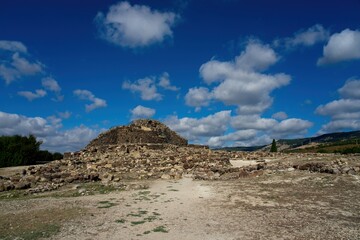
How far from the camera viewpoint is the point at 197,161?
2120 centimetres

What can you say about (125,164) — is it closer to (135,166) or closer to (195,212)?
(135,166)

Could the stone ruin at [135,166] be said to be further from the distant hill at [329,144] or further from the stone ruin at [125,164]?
the distant hill at [329,144]

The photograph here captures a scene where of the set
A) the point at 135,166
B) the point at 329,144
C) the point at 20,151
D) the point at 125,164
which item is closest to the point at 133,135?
the point at 125,164

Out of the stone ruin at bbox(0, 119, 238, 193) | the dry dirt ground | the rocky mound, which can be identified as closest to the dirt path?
the dry dirt ground

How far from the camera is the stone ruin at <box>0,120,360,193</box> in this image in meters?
15.9

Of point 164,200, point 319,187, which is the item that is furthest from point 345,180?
point 164,200

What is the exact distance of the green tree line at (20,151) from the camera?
90.8 feet

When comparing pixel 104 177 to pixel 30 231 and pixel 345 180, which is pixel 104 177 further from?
pixel 345 180

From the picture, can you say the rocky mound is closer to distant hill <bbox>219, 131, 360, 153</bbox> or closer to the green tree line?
the green tree line

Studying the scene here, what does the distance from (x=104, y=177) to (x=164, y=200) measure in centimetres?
615

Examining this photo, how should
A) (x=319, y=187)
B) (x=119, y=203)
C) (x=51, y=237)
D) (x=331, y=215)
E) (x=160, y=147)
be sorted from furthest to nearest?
(x=160, y=147) < (x=319, y=187) < (x=119, y=203) < (x=331, y=215) < (x=51, y=237)

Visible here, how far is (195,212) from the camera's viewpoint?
31.6 ft

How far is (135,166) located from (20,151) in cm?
1603

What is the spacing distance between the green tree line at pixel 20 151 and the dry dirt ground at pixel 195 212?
1633 cm
